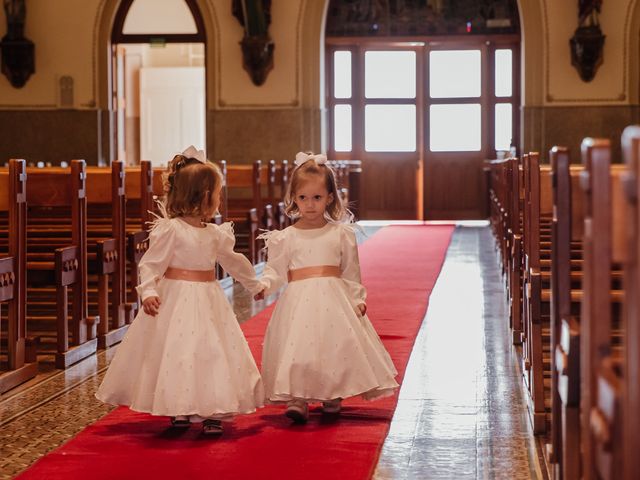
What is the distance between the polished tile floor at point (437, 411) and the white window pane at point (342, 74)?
423 inches

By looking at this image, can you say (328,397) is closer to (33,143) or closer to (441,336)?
(441,336)

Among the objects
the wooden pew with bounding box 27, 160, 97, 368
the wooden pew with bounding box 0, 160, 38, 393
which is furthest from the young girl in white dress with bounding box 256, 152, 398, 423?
the wooden pew with bounding box 27, 160, 97, 368

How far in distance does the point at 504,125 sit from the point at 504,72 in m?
0.82

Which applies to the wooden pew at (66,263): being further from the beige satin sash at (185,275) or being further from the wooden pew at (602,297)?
the wooden pew at (602,297)

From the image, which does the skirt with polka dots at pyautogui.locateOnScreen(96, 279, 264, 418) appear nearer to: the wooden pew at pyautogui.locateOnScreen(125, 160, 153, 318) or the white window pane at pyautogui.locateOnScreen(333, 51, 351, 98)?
the wooden pew at pyautogui.locateOnScreen(125, 160, 153, 318)

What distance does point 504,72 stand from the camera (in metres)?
17.7

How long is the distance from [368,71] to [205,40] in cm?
275

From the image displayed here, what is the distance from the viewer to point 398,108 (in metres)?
18.1

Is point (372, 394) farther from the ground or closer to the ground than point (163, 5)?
closer to the ground

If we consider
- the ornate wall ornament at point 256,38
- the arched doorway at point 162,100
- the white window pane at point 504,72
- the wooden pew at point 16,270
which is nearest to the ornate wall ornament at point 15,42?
the arched doorway at point 162,100

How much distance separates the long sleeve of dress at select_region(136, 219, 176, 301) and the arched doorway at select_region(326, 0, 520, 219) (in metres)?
13.6

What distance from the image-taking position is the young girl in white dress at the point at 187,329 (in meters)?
4.18

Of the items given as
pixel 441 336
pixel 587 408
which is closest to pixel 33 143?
pixel 441 336

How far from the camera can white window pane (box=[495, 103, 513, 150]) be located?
17.8 metres
